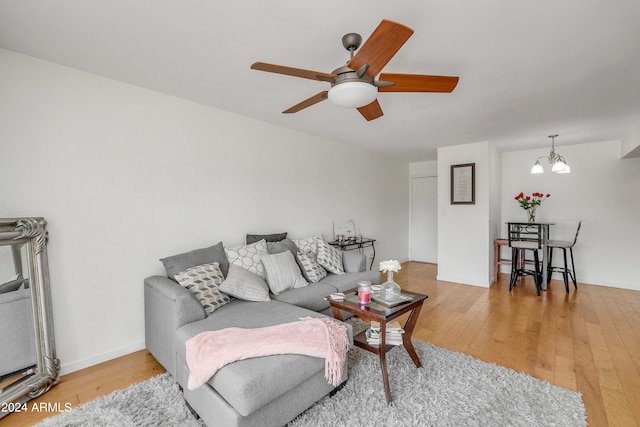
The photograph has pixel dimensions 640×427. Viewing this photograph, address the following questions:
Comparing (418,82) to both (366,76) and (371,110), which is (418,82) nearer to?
(366,76)

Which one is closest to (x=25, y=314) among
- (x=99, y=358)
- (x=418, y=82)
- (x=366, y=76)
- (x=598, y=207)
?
(x=99, y=358)

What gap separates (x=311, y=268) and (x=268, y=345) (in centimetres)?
163

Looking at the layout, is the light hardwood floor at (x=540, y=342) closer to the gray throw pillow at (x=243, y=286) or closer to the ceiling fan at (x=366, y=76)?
the gray throw pillow at (x=243, y=286)

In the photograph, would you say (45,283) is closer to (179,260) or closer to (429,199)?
(179,260)

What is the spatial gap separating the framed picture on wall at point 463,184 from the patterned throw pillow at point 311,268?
2759 millimetres

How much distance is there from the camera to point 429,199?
643 centimetres

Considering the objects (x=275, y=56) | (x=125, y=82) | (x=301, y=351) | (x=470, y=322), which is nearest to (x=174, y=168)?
(x=125, y=82)

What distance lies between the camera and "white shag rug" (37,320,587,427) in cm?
175

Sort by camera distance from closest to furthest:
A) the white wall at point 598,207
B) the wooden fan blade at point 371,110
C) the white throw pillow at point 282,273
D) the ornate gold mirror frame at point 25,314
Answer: the ornate gold mirror frame at point 25,314 < the wooden fan blade at point 371,110 < the white throw pillow at point 282,273 < the white wall at point 598,207

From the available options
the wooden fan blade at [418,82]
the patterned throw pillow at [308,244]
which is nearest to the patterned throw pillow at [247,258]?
the patterned throw pillow at [308,244]

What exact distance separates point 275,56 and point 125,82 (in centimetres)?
143

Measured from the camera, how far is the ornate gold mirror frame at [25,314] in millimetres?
1910

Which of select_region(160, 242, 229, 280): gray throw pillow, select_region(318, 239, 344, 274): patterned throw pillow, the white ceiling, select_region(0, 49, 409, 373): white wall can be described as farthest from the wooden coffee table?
the white ceiling

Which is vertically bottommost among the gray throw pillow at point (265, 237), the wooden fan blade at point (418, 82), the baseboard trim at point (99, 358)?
the baseboard trim at point (99, 358)
